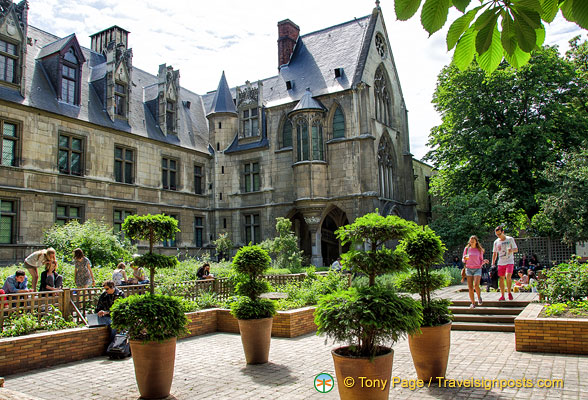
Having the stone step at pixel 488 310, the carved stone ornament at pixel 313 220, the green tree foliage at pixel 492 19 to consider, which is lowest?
the stone step at pixel 488 310

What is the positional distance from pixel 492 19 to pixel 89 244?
663 inches

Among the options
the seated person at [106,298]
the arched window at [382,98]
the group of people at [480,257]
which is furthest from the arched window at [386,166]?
the seated person at [106,298]

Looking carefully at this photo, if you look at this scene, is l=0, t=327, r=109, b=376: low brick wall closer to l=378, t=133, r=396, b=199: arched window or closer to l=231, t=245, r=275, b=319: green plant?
l=231, t=245, r=275, b=319: green plant

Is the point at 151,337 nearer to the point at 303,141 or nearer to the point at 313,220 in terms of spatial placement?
the point at 313,220

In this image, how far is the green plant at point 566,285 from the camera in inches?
362

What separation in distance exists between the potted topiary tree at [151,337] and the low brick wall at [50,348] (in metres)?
2.27

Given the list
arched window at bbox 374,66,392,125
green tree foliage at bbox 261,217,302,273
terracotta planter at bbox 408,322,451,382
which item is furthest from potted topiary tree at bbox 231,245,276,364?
arched window at bbox 374,66,392,125

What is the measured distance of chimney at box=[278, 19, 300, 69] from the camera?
104ft

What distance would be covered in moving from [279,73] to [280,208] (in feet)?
31.8

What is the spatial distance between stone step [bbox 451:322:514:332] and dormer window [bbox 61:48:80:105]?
65.9 feet

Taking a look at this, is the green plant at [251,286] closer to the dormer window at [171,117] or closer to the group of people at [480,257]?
the group of people at [480,257]

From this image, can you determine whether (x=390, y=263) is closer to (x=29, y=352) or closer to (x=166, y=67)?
(x=29, y=352)

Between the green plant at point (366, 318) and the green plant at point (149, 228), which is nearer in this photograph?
the green plant at point (366, 318)

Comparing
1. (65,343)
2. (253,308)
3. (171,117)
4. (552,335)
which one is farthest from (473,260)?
(171,117)
